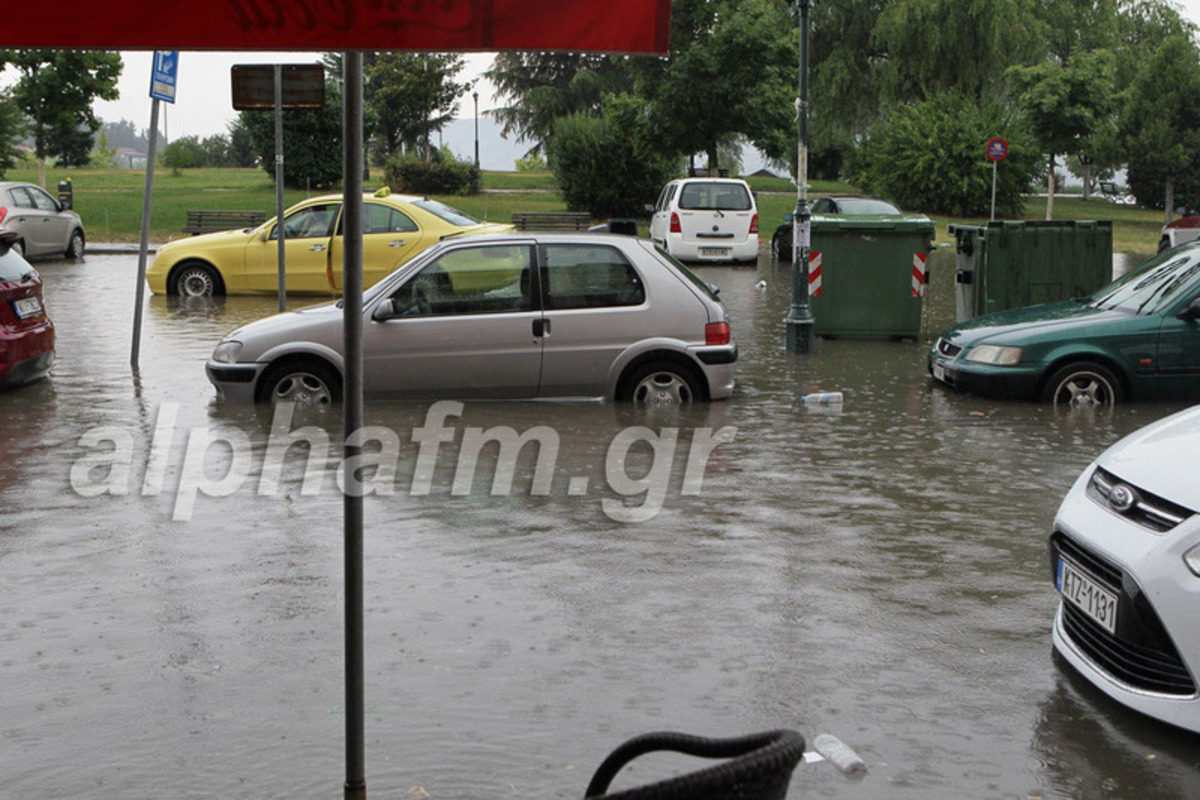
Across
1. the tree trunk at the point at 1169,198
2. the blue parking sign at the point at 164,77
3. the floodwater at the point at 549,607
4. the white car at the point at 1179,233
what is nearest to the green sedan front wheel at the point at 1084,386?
the floodwater at the point at 549,607

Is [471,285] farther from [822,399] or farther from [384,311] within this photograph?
[822,399]

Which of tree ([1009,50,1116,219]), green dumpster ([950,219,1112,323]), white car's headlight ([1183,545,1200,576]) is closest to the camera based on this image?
white car's headlight ([1183,545,1200,576])

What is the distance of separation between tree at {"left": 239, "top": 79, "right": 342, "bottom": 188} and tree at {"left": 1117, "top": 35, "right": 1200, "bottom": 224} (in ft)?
85.8

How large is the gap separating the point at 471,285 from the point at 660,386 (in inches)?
66.9

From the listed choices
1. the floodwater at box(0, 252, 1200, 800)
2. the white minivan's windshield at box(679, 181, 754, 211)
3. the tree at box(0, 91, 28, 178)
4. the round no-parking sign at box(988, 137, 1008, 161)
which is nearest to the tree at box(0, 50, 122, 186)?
the tree at box(0, 91, 28, 178)

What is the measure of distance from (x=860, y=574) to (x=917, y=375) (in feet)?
25.2

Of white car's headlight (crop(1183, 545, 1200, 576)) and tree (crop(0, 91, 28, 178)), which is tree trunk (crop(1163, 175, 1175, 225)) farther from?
white car's headlight (crop(1183, 545, 1200, 576))

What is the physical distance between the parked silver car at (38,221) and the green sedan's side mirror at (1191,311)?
20986 mm

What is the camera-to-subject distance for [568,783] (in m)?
4.66

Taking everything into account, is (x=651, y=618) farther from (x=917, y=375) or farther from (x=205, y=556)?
(x=917, y=375)

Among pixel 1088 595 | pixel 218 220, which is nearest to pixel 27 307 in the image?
pixel 1088 595

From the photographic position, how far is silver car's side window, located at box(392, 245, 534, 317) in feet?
38.7

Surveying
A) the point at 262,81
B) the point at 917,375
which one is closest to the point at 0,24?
the point at 917,375

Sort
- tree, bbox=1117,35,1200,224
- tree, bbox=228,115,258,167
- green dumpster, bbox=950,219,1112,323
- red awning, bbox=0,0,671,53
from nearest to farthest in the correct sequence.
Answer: red awning, bbox=0,0,671,53 < green dumpster, bbox=950,219,1112,323 < tree, bbox=1117,35,1200,224 < tree, bbox=228,115,258,167
